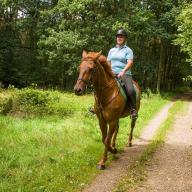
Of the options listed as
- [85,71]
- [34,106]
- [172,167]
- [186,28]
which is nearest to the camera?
[85,71]

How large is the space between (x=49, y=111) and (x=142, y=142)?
21.3 ft

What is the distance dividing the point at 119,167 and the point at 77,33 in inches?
1029

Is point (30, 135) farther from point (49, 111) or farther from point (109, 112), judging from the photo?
point (49, 111)

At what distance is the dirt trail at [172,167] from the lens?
29.2ft

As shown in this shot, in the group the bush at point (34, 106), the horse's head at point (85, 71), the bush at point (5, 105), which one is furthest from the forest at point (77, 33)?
the horse's head at point (85, 71)

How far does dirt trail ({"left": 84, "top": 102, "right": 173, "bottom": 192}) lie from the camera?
8.72 meters

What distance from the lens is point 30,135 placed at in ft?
42.2

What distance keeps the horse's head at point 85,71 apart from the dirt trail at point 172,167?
254 centimetres

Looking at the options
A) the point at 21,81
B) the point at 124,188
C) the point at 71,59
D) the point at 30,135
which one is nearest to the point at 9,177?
the point at 124,188

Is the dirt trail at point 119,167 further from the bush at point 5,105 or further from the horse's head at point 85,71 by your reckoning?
the bush at point 5,105

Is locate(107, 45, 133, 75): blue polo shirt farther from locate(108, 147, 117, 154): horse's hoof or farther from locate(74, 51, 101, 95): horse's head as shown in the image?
locate(108, 147, 117, 154): horse's hoof

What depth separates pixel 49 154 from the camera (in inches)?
427

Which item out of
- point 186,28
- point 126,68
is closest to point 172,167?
point 126,68

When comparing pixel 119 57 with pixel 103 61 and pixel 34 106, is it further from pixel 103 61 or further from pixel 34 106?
pixel 34 106
